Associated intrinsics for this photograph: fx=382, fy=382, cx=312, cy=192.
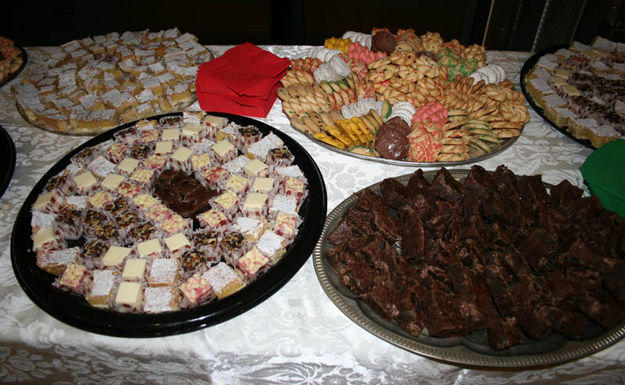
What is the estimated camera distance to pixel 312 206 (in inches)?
63.1

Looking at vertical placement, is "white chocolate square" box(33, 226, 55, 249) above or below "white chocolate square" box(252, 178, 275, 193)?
below

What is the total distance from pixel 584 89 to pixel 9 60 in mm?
3745

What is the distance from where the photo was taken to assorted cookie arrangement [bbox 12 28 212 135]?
218 cm

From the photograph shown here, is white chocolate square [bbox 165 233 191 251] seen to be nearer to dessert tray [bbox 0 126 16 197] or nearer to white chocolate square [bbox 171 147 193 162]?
white chocolate square [bbox 171 147 193 162]

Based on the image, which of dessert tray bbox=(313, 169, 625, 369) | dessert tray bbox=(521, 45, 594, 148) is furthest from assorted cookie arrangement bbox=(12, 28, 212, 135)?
dessert tray bbox=(521, 45, 594, 148)

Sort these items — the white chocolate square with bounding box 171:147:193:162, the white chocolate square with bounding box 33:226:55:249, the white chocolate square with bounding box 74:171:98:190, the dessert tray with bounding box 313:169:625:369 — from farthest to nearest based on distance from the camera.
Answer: the white chocolate square with bounding box 171:147:193:162
the white chocolate square with bounding box 74:171:98:190
the white chocolate square with bounding box 33:226:55:249
the dessert tray with bounding box 313:169:625:369

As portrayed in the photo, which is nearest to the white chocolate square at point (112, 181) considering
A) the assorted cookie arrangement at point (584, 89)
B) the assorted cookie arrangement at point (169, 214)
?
the assorted cookie arrangement at point (169, 214)

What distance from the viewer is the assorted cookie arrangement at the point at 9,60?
2543 millimetres

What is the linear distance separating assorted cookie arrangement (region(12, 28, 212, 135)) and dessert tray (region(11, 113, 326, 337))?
0.74 m

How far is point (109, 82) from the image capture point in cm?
243

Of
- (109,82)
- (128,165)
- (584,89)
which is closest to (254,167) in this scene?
(128,165)

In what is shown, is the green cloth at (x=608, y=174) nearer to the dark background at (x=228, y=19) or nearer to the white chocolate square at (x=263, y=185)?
the white chocolate square at (x=263, y=185)

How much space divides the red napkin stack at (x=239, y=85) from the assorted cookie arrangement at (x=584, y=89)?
159cm

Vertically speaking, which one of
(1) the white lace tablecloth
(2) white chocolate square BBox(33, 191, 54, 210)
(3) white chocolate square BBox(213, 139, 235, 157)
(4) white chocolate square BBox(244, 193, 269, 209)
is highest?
(3) white chocolate square BBox(213, 139, 235, 157)
